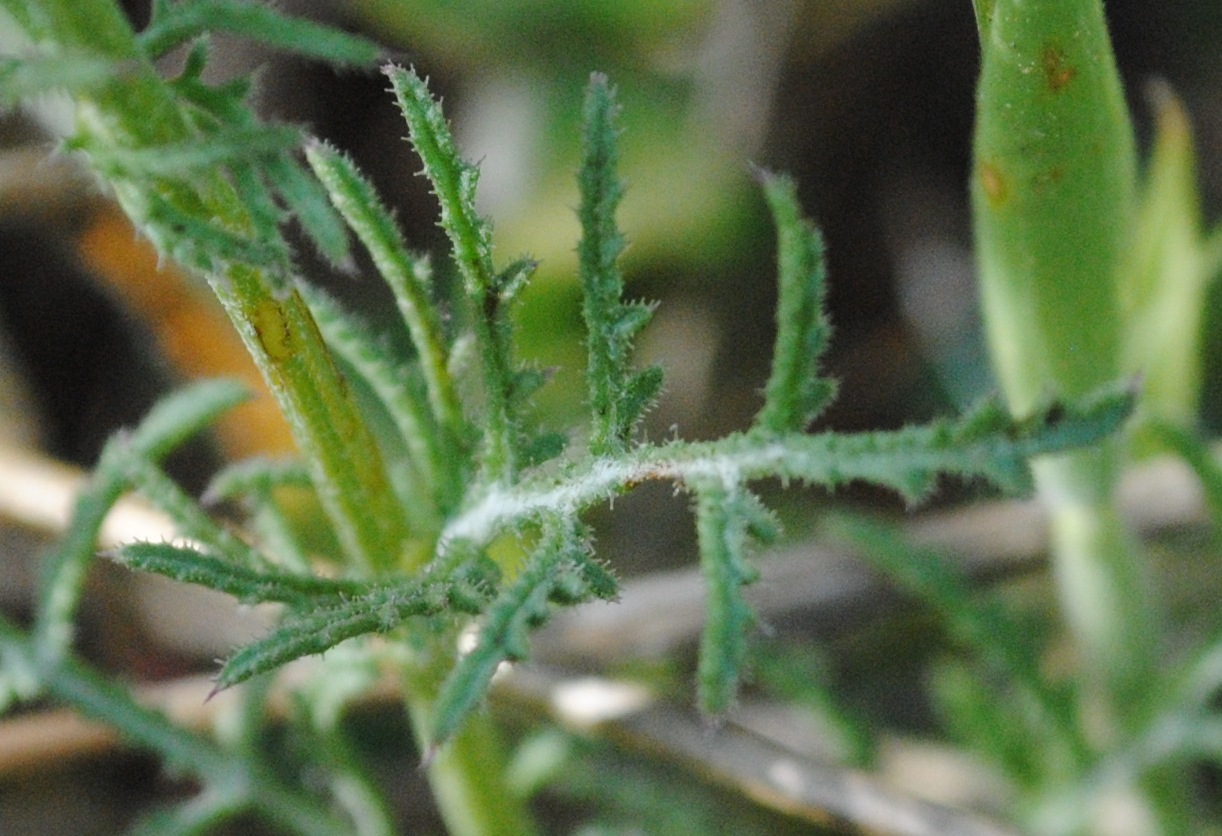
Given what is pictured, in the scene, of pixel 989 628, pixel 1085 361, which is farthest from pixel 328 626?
pixel 989 628

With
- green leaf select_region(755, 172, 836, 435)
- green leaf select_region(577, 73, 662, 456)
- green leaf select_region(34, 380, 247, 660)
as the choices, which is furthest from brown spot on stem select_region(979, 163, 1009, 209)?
green leaf select_region(34, 380, 247, 660)

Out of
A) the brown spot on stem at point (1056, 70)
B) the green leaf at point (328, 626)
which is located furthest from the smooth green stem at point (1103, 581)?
the green leaf at point (328, 626)

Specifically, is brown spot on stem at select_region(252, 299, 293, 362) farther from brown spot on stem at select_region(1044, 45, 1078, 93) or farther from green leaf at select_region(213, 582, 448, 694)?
brown spot on stem at select_region(1044, 45, 1078, 93)

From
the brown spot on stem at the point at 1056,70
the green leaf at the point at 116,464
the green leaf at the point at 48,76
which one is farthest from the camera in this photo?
the green leaf at the point at 116,464

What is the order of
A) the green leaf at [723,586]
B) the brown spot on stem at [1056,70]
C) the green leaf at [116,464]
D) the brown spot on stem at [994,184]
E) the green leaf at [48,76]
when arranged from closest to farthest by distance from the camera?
Result: the green leaf at [48,76], the green leaf at [723,586], the brown spot on stem at [1056,70], the brown spot on stem at [994,184], the green leaf at [116,464]

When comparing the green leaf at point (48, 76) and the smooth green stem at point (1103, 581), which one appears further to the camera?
A: the smooth green stem at point (1103, 581)

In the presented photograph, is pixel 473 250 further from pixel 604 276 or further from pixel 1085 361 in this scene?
pixel 1085 361

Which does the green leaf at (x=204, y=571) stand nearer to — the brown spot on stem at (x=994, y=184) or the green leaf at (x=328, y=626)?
the green leaf at (x=328, y=626)

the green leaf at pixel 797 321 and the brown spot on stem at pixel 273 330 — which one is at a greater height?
the green leaf at pixel 797 321

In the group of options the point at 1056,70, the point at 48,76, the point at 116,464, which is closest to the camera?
the point at 48,76
